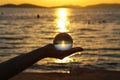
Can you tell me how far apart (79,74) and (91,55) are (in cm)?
1456

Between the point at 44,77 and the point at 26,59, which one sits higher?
the point at 26,59

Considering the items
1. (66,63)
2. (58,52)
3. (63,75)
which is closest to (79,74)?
(63,75)

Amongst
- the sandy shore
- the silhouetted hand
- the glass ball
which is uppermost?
the glass ball

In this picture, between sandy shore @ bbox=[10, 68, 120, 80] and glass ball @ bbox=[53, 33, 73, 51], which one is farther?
sandy shore @ bbox=[10, 68, 120, 80]

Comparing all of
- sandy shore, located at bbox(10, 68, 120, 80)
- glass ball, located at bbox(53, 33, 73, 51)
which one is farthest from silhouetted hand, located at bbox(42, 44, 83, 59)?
sandy shore, located at bbox(10, 68, 120, 80)

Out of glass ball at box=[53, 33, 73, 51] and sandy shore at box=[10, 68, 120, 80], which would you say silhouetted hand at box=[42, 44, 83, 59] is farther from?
sandy shore at box=[10, 68, 120, 80]

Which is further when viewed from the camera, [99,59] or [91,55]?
[91,55]

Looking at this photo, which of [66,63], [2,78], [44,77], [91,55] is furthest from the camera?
[91,55]

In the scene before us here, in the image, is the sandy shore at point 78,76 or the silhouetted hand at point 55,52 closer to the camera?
the silhouetted hand at point 55,52

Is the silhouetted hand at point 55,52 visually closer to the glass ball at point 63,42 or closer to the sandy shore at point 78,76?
the glass ball at point 63,42

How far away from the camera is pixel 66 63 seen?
66.3 feet

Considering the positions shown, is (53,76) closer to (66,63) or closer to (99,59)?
(66,63)

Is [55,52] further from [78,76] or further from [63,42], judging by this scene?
[78,76]

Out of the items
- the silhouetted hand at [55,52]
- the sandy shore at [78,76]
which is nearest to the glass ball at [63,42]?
the silhouetted hand at [55,52]
